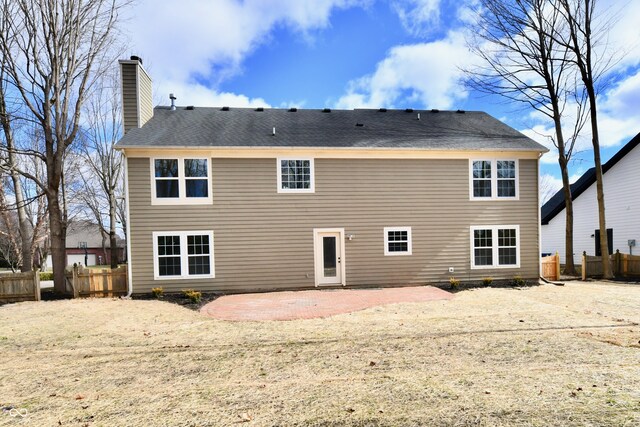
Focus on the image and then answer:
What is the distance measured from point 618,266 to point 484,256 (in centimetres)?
768

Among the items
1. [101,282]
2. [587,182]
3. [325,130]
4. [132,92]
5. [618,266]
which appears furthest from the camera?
[587,182]

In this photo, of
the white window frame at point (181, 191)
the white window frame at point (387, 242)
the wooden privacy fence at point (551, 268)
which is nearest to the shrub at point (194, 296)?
the white window frame at point (181, 191)

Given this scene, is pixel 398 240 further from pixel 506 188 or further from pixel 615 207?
pixel 615 207

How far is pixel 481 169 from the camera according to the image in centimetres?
1295

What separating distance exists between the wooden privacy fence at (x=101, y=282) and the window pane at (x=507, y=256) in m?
13.5

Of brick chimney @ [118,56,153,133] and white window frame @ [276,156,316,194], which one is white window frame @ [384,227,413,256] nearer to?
white window frame @ [276,156,316,194]

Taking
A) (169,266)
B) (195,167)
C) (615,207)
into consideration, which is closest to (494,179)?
(615,207)

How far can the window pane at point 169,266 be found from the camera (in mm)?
11547

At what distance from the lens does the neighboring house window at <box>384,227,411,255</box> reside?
1253cm

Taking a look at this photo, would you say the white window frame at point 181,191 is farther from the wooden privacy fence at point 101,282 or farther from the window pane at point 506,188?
the window pane at point 506,188

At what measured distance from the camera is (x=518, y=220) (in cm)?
1295

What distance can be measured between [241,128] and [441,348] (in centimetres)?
1064

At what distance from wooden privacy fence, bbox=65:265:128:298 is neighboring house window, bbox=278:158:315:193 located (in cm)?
619

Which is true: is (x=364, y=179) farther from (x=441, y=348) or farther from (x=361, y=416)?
(x=361, y=416)
